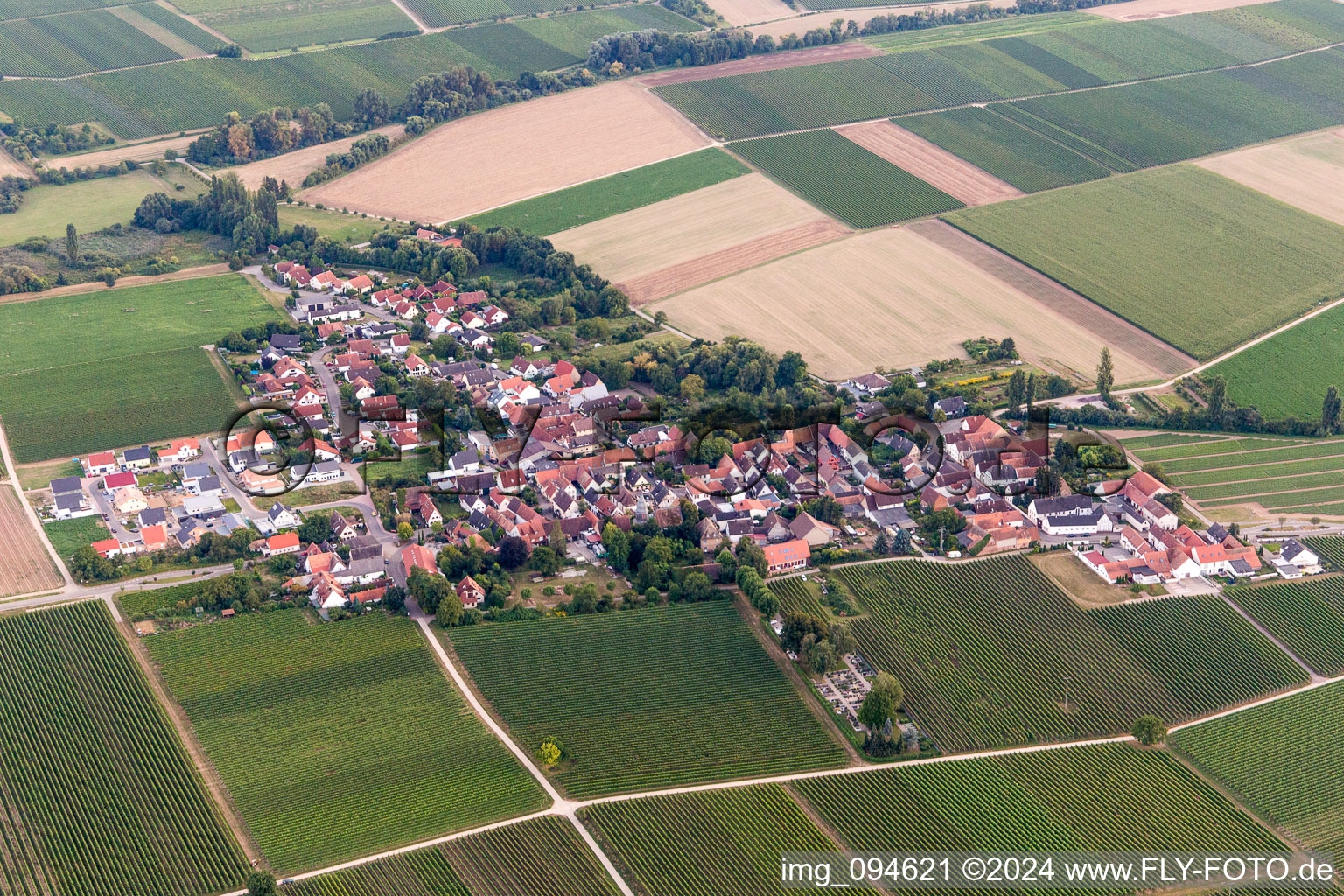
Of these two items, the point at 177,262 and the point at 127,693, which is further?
the point at 177,262

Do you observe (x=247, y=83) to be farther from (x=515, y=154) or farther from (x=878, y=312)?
(x=878, y=312)

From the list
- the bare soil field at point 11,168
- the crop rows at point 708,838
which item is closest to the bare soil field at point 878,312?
the crop rows at point 708,838

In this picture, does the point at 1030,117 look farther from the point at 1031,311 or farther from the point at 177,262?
the point at 177,262

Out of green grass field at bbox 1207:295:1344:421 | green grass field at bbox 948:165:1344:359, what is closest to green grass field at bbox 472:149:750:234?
green grass field at bbox 948:165:1344:359

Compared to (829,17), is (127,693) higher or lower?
lower

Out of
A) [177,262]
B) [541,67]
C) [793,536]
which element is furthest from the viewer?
[541,67]

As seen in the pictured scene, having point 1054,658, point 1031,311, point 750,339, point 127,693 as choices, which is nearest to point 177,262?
point 750,339
